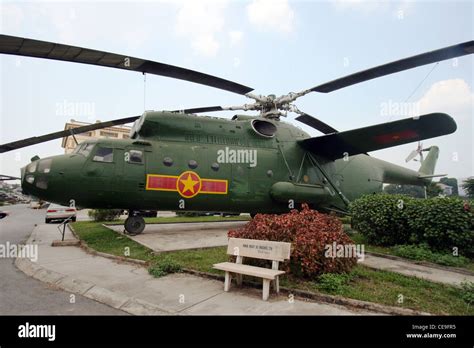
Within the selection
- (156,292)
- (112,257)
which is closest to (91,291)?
(156,292)

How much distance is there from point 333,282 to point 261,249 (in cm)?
145

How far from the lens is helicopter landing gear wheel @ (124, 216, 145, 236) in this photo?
11836 mm

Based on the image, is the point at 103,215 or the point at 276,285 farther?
the point at 103,215

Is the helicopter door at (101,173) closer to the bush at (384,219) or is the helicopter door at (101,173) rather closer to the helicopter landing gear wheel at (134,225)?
the helicopter landing gear wheel at (134,225)

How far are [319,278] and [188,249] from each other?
14.8 ft

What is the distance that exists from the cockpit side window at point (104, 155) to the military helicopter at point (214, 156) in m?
0.04

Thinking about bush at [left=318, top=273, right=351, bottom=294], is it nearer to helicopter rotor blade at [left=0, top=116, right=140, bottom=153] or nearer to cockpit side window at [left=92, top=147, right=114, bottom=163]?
cockpit side window at [left=92, top=147, right=114, bottom=163]

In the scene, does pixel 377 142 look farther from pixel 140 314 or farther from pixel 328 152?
pixel 140 314

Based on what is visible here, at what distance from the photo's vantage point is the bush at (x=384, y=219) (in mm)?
9211

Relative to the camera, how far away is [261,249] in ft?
18.3

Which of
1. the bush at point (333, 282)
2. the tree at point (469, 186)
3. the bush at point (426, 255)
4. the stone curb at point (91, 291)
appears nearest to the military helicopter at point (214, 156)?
the stone curb at point (91, 291)

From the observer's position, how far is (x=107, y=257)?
848 centimetres

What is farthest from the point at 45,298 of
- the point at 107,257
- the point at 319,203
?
the point at 319,203

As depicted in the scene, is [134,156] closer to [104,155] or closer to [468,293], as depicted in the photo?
[104,155]
